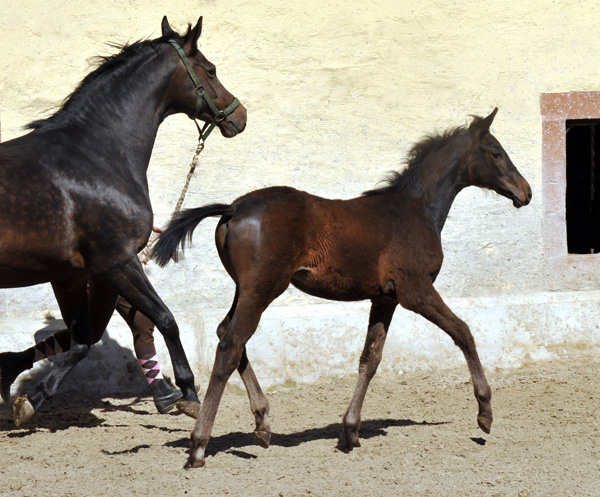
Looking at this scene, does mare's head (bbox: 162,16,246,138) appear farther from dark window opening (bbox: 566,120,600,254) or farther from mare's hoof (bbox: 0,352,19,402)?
dark window opening (bbox: 566,120,600,254)

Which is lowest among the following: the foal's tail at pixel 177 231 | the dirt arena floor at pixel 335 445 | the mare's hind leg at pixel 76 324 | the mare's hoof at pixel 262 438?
the dirt arena floor at pixel 335 445

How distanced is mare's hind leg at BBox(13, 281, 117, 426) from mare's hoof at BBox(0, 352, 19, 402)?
49 cm

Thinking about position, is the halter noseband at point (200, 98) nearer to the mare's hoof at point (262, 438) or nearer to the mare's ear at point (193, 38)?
the mare's ear at point (193, 38)

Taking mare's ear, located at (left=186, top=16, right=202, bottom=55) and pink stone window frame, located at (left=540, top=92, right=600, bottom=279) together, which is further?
pink stone window frame, located at (left=540, top=92, right=600, bottom=279)

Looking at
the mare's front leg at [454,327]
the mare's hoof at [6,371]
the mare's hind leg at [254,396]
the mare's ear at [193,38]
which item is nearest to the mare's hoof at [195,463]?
the mare's hind leg at [254,396]

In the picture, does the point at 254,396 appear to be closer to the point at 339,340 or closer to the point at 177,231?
the point at 177,231

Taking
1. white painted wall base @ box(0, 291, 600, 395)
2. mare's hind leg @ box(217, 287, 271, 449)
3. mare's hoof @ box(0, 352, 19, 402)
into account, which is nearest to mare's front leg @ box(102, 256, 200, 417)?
mare's hind leg @ box(217, 287, 271, 449)

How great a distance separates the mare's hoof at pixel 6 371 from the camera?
552 cm

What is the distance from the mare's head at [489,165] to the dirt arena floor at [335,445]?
1574 millimetres

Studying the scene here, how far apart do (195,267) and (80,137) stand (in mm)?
2351

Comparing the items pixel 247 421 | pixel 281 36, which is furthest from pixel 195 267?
pixel 281 36

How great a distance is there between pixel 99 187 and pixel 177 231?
21.0 inches

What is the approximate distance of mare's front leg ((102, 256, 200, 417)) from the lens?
4648 mm

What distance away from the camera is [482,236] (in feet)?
24.2
